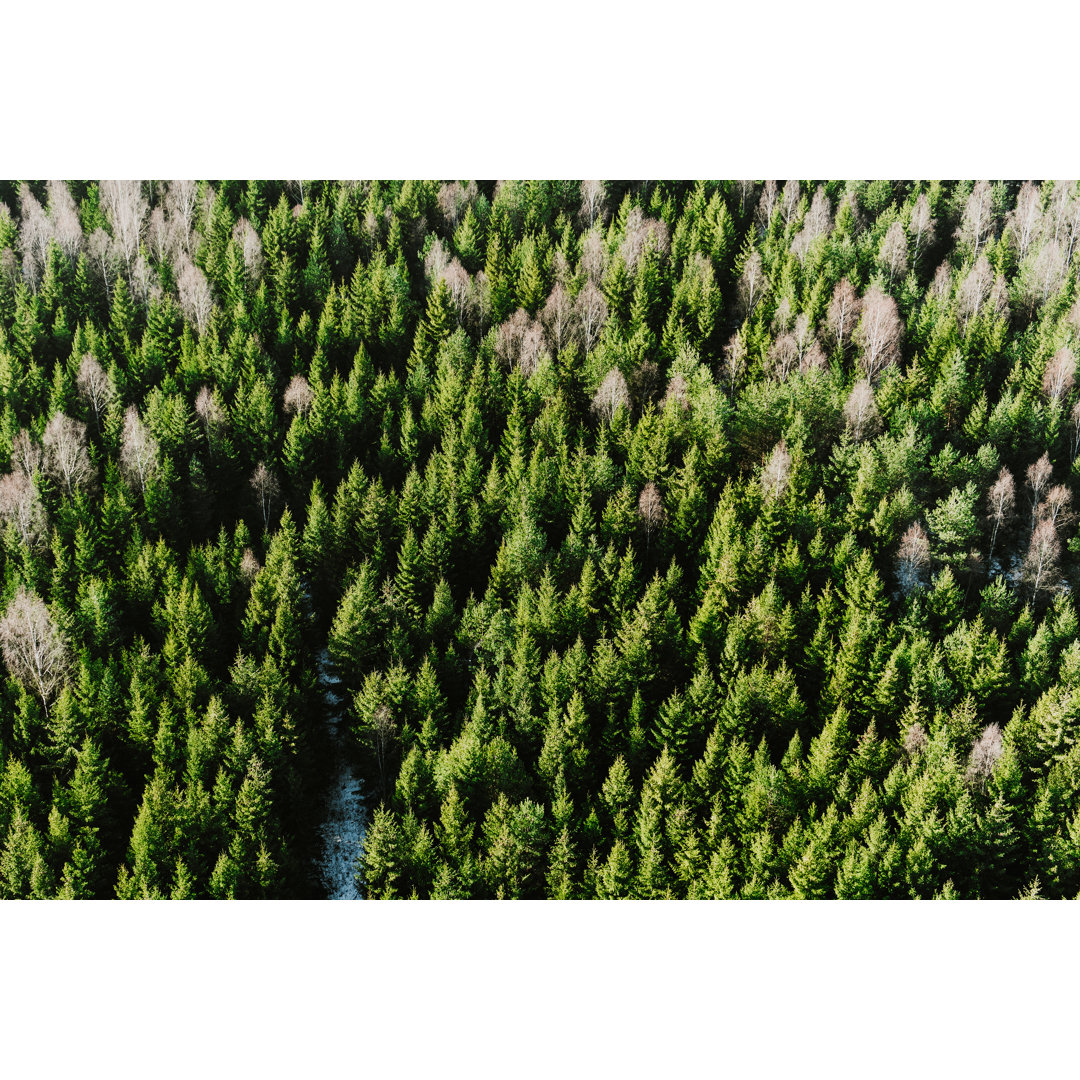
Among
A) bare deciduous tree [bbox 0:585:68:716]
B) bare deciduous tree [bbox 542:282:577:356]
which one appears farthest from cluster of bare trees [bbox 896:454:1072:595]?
bare deciduous tree [bbox 0:585:68:716]

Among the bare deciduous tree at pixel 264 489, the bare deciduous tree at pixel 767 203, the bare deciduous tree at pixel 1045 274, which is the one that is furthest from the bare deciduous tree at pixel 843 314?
the bare deciduous tree at pixel 264 489

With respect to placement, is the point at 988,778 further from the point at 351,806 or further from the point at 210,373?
the point at 210,373

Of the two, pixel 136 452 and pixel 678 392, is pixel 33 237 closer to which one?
pixel 136 452

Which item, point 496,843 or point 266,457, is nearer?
point 496,843

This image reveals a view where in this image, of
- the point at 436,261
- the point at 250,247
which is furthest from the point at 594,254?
the point at 250,247

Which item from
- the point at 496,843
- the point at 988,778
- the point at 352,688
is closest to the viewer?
the point at 496,843

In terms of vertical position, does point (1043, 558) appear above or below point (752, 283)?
below

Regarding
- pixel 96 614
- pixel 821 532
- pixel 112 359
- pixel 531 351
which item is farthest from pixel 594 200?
pixel 96 614
